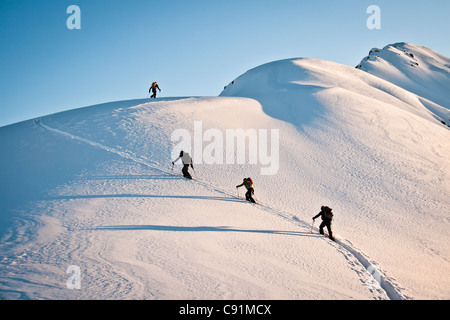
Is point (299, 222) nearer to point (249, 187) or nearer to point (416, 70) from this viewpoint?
point (249, 187)

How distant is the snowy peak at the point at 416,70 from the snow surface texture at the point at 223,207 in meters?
42.6

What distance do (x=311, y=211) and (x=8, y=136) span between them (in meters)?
21.4

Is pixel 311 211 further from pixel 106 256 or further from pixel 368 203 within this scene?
pixel 106 256

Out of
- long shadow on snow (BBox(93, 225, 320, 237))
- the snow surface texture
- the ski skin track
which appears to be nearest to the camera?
the snow surface texture

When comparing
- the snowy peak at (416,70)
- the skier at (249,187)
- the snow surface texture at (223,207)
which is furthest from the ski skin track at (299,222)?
the snowy peak at (416,70)

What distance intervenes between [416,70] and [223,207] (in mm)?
84037

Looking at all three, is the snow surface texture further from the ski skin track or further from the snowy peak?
the snowy peak

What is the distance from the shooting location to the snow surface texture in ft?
21.3

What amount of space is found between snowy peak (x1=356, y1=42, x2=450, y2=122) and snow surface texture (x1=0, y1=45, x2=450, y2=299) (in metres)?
42.6

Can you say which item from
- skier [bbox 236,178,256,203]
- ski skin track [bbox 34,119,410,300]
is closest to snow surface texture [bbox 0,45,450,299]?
ski skin track [bbox 34,119,410,300]

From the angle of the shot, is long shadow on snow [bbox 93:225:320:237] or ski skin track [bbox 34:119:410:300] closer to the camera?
ski skin track [bbox 34:119:410:300]

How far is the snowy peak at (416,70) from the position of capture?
58.9 meters

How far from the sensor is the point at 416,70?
233 ft

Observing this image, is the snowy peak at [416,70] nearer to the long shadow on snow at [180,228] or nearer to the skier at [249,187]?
the skier at [249,187]
